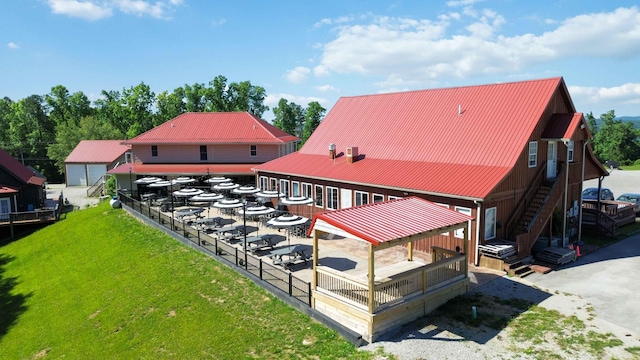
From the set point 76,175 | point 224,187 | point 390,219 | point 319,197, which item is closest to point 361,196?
point 319,197

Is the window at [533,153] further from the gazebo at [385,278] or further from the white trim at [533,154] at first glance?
the gazebo at [385,278]

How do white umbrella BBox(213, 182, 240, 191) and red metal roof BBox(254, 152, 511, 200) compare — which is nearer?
red metal roof BBox(254, 152, 511, 200)

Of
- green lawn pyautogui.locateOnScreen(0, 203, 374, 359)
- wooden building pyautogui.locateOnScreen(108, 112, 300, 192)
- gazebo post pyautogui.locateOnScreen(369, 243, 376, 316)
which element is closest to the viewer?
gazebo post pyautogui.locateOnScreen(369, 243, 376, 316)

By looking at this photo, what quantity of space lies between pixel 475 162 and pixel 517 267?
5452 mm

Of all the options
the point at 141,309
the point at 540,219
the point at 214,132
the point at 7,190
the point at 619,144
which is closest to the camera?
the point at 141,309

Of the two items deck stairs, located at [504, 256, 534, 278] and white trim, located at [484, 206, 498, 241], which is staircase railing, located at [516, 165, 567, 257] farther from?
white trim, located at [484, 206, 498, 241]

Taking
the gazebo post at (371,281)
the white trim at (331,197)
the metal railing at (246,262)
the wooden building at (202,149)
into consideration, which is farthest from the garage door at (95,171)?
the gazebo post at (371,281)

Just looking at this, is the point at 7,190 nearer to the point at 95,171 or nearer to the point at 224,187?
the point at 224,187

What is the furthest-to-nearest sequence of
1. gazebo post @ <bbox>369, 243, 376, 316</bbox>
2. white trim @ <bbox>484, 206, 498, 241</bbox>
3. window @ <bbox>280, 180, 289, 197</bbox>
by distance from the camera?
window @ <bbox>280, 180, 289, 197</bbox>
white trim @ <bbox>484, 206, 498, 241</bbox>
gazebo post @ <bbox>369, 243, 376, 316</bbox>

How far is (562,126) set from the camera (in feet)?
66.4

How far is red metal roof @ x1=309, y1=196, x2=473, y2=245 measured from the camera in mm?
12539

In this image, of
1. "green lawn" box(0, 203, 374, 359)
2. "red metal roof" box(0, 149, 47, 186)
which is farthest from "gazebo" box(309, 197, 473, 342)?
"red metal roof" box(0, 149, 47, 186)

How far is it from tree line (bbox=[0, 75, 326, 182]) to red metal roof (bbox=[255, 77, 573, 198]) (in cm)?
4609

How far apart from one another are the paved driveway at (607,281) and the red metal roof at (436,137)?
14.4ft
